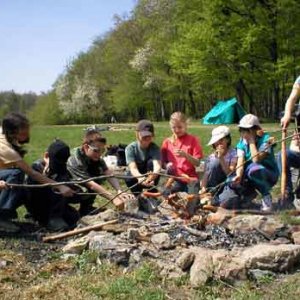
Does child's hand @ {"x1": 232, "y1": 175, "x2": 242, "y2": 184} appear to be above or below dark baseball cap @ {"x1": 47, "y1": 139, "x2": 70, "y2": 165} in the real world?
below

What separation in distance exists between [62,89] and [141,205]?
58.8 meters

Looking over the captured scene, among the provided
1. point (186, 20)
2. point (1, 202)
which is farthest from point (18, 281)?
point (186, 20)

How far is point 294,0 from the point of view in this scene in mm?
28328

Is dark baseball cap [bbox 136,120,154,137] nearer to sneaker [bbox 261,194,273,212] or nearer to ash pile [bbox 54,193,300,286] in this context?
ash pile [bbox 54,193,300,286]

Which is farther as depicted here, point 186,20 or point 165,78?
point 165,78

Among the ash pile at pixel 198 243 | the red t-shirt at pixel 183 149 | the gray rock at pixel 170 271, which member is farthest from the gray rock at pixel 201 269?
the red t-shirt at pixel 183 149

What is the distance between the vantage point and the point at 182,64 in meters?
33.1

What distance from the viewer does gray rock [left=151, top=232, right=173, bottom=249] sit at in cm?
416

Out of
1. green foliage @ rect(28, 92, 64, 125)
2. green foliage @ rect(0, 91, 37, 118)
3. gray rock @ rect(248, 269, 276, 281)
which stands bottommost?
gray rock @ rect(248, 269, 276, 281)

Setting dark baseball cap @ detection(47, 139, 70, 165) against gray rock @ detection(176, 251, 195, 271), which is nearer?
gray rock @ detection(176, 251, 195, 271)

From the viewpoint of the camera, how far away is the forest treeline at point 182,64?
29.8 metres

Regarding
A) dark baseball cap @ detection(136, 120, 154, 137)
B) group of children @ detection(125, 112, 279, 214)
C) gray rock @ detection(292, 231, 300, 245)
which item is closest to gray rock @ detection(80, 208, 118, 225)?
group of children @ detection(125, 112, 279, 214)

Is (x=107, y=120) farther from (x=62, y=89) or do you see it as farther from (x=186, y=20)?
(x=186, y=20)

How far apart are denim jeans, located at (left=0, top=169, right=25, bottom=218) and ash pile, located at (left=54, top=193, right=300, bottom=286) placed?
2.13 ft
